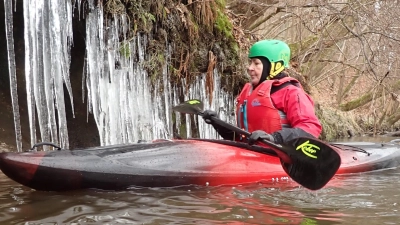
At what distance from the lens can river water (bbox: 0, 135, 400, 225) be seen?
9.79 ft

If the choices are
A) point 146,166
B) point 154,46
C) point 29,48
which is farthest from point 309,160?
point 154,46

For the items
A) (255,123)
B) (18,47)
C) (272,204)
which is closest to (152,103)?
(18,47)

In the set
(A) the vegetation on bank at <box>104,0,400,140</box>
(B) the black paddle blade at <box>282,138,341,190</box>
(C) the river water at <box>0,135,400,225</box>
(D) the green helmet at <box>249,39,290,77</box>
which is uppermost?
(A) the vegetation on bank at <box>104,0,400,140</box>

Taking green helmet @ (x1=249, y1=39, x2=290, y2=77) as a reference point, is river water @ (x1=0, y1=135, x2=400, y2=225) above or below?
below

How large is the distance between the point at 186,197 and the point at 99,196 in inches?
25.9

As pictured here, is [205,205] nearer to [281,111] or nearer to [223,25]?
[281,111]

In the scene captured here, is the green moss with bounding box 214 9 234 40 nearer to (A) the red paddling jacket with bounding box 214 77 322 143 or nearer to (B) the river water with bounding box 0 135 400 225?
→ (A) the red paddling jacket with bounding box 214 77 322 143

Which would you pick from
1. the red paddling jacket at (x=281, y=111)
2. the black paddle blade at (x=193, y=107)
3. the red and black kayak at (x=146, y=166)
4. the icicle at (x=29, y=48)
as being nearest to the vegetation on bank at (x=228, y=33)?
the icicle at (x=29, y=48)

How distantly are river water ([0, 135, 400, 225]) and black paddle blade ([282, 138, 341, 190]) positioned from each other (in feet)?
0.43

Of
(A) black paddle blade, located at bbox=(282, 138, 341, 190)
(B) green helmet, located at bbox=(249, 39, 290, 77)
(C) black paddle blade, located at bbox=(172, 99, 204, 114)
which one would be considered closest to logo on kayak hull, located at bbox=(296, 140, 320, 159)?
(A) black paddle blade, located at bbox=(282, 138, 341, 190)

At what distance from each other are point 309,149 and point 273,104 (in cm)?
85

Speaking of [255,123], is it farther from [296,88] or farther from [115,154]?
[115,154]

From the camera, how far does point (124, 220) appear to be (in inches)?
116

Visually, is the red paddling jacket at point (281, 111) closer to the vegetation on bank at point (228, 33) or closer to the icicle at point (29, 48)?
the vegetation on bank at point (228, 33)
